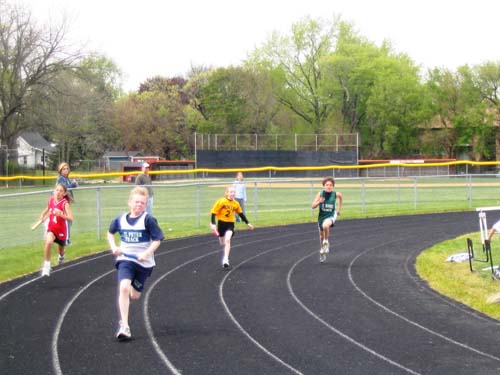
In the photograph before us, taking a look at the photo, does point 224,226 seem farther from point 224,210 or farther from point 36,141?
point 36,141

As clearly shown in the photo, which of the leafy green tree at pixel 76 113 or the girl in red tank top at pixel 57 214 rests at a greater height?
the leafy green tree at pixel 76 113

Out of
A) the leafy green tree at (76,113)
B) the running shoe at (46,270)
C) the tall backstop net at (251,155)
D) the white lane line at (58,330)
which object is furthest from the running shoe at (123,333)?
the tall backstop net at (251,155)

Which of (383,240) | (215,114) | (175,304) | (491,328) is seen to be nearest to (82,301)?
(175,304)

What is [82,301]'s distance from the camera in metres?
11.1

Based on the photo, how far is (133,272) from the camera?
8.66 metres

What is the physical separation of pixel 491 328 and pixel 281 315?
2.72 metres

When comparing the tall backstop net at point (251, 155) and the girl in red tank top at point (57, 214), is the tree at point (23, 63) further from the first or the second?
the girl in red tank top at point (57, 214)

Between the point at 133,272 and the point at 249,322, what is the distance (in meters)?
1.80

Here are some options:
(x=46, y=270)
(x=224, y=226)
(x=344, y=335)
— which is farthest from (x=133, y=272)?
(x=224, y=226)

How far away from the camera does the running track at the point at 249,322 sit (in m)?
7.56

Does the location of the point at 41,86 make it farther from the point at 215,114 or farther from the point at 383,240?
the point at 383,240

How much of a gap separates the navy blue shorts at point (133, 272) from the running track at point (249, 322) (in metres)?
0.64

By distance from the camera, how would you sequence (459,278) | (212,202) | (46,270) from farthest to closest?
(212,202) < (459,278) < (46,270)

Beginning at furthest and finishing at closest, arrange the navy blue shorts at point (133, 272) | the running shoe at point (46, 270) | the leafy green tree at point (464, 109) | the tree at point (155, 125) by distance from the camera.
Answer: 1. the tree at point (155, 125)
2. the leafy green tree at point (464, 109)
3. the running shoe at point (46, 270)
4. the navy blue shorts at point (133, 272)
